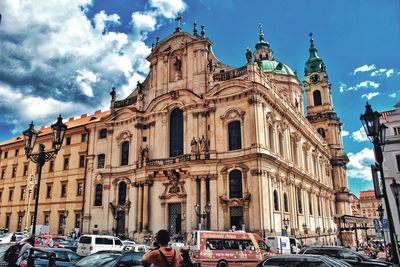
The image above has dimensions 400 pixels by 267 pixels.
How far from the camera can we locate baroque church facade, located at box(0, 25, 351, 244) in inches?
1335

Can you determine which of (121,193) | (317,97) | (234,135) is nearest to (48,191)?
(121,193)

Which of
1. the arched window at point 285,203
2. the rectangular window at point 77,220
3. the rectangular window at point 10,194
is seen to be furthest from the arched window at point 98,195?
the arched window at point 285,203

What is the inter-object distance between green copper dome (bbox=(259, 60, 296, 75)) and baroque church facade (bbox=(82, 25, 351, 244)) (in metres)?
15.8

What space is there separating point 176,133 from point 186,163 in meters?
4.87

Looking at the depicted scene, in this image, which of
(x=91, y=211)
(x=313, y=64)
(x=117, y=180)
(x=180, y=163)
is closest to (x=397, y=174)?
(x=180, y=163)

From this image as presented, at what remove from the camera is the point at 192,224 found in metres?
34.3

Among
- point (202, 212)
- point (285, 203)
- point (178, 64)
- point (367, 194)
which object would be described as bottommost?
point (202, 212)

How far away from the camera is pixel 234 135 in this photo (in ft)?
117

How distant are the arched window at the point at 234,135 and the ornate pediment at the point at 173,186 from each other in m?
6.43

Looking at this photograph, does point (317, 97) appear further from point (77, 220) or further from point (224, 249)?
point (224, 249)

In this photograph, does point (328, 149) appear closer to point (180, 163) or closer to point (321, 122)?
point (321, 122)

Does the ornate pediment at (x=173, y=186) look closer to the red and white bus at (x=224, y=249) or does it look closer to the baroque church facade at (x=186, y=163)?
the baroque church facade at (x=186, y=163)

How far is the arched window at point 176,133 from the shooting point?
38906 mm

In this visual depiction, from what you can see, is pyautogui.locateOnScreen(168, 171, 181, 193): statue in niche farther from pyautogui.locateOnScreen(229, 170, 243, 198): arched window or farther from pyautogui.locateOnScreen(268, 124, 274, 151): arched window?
pyautogui.locateOnScreen(268, 124, 274, 151): arched window
